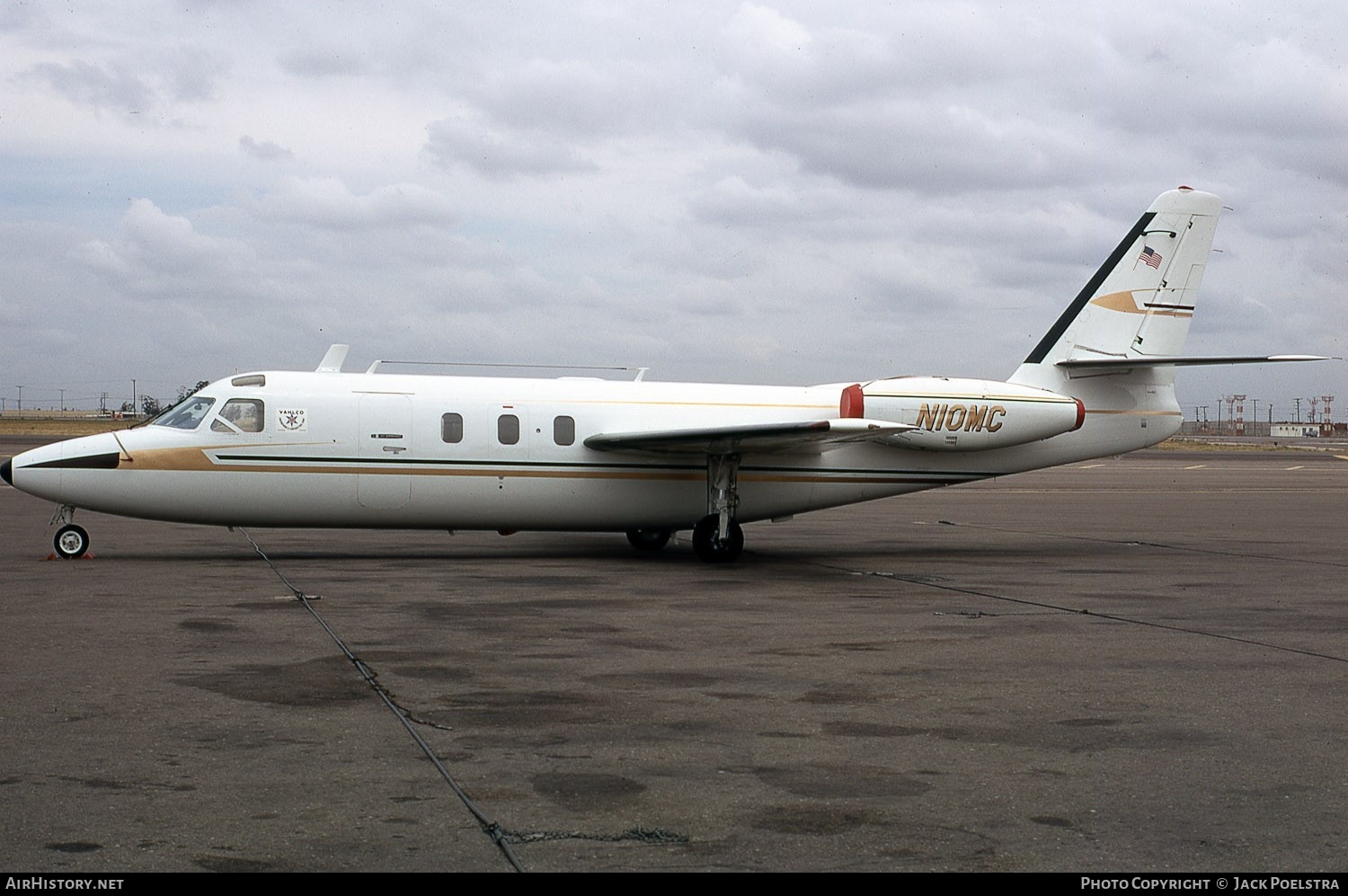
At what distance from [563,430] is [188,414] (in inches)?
214

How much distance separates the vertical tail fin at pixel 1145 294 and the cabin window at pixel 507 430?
878 centimetres

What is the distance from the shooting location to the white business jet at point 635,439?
63.3 ft

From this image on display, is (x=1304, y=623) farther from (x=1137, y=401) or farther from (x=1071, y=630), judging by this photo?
(x=1137, y=401)

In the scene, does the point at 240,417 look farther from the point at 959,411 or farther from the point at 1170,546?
the point at 1170,546

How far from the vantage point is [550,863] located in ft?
18.6

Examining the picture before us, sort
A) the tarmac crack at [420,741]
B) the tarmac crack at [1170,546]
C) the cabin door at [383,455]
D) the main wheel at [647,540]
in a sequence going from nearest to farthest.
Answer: the tarmac crack at [420,741] → the cabin door at [383,455] → the tarmac crack at [1170,546] → the main wheel at [647,540]

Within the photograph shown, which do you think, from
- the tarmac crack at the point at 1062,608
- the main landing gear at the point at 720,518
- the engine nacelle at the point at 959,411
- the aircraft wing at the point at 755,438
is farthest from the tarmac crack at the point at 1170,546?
the main landing gear at the point at 720,518

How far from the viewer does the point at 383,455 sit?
1975 centimetres

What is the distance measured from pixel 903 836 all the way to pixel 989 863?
0.48 m

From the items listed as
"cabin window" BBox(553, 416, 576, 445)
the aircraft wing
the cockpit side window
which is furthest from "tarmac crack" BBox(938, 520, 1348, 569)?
the cockpit side window

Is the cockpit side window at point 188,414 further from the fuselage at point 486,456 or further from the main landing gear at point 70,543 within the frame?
the main landing gear at point 70,543

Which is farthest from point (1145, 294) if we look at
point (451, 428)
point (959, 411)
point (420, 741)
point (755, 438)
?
point (420, 741)

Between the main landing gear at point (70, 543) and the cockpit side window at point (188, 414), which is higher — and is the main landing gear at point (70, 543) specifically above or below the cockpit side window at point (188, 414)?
below

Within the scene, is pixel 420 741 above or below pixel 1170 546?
above
